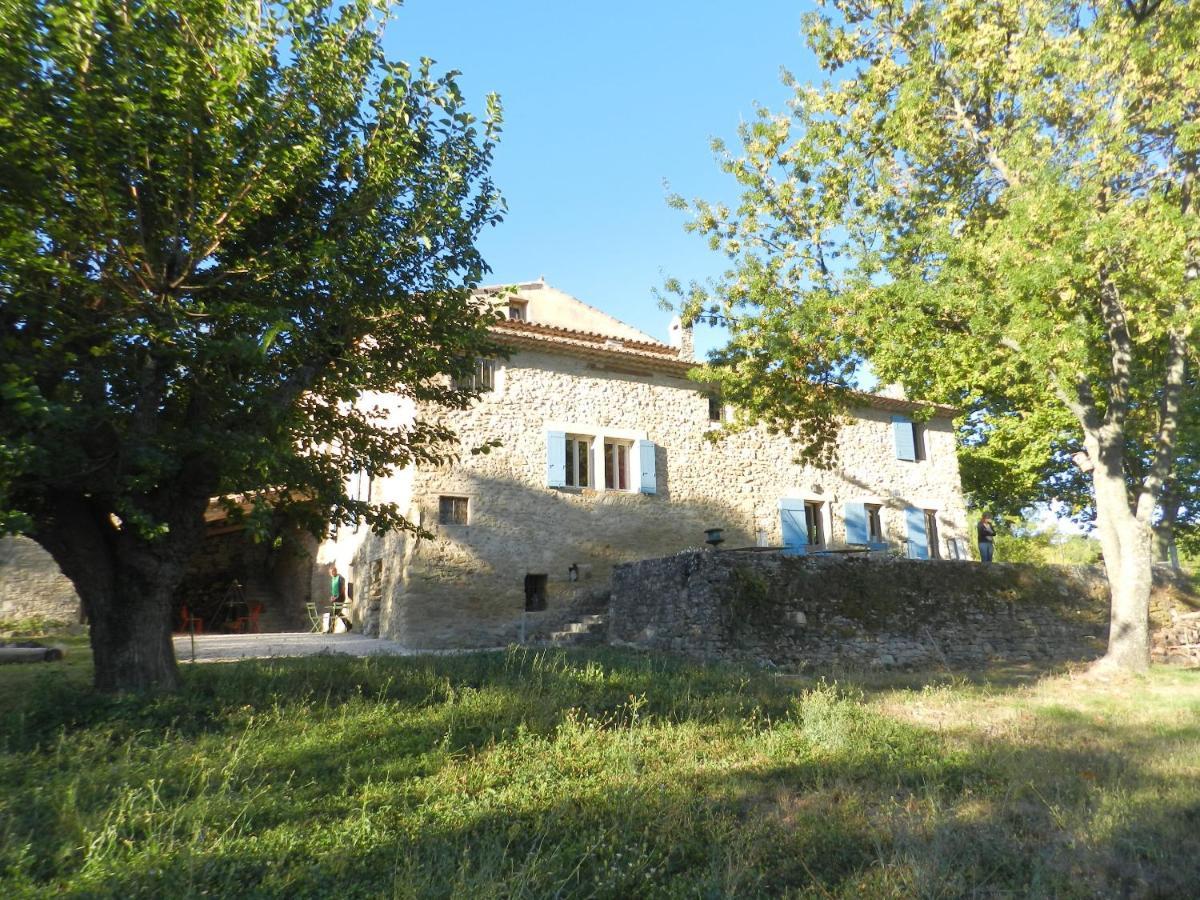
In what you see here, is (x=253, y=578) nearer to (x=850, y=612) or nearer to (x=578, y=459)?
(x=578, y=459)

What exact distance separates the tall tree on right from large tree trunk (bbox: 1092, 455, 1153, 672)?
0.10ft

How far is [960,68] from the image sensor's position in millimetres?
10750

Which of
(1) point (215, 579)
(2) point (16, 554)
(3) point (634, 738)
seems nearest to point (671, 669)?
(3) point (634, 738)

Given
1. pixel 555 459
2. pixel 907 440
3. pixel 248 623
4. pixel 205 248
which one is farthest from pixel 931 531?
pixel 205 248

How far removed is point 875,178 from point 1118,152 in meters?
3.20

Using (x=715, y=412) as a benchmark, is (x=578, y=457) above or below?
below

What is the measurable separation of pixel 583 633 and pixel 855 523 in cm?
862

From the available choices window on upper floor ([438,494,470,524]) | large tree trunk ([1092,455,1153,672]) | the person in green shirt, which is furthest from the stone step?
large tree trunk ([1092,455,1153,672])

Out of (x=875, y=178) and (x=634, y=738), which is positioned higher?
(x=875, y=178)

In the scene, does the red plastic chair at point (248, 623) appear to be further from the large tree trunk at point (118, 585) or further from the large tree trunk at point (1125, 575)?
the large tree trunk at point (1125, 575)

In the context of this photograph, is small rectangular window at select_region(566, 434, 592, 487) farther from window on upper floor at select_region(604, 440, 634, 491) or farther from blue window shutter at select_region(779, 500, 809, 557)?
blue window shutter at select_region(779, 500, 809, 557)

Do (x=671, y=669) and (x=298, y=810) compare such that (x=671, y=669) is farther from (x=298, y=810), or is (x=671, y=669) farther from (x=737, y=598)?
(x=298, y=810)

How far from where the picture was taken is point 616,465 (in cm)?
1689

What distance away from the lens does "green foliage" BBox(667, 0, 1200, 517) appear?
9.36 meters
